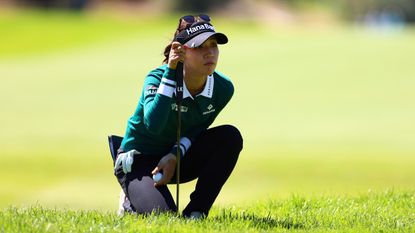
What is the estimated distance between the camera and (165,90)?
6.74m

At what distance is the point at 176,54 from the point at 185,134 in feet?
2.51

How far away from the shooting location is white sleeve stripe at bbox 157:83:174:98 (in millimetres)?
6727

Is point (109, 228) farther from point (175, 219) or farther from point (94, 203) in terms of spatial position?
point (94, 203)

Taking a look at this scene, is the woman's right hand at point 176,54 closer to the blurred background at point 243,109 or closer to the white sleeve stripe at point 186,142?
the blurred background at point 243,109

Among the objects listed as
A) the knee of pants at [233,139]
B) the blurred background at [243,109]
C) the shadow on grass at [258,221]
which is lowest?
the blurred background at [243,109]

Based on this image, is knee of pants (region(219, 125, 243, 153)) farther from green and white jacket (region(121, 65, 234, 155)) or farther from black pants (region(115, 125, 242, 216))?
green and white jacket (region(121, 65, 234, 155))

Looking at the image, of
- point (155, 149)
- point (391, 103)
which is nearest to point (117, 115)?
point (391, 103)

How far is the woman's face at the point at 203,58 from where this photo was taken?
22.9 ft

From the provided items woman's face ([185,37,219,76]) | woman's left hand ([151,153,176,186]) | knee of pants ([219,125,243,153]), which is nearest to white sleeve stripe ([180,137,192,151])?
woman's left hand ([151,153,176,186])

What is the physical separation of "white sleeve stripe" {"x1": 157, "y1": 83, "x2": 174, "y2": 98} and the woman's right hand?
174 millimetres

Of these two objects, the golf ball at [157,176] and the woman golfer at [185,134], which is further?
the golf ball at [157,176]

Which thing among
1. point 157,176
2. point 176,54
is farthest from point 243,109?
point 176,54

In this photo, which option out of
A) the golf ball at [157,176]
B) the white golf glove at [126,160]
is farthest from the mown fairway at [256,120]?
the white golf glove at [126,160]

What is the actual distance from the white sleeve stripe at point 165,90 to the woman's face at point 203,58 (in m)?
0.32
